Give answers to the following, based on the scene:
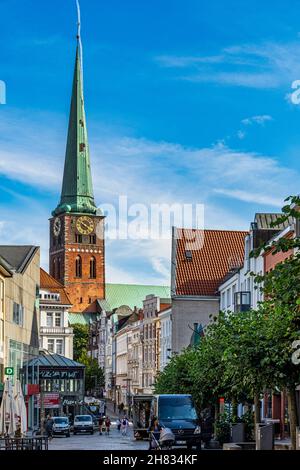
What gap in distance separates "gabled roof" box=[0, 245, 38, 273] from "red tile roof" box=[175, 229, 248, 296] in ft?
45.5

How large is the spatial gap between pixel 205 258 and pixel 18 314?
23.2 metres

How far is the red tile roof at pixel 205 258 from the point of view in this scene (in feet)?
300

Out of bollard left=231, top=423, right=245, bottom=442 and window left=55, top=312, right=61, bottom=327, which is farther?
window left=55, top=312, right=61, bottom=327

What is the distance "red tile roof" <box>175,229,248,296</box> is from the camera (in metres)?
91.4

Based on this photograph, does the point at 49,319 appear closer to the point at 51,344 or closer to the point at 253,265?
the point at 51,344

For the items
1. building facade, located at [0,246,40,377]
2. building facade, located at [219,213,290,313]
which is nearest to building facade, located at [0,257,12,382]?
building facade, located at [0,246,40,377]

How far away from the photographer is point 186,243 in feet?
311

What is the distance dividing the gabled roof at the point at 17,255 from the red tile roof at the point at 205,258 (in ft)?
45.5

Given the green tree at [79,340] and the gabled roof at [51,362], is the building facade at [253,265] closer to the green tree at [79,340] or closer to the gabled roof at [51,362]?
the gabled roof at [51,362]

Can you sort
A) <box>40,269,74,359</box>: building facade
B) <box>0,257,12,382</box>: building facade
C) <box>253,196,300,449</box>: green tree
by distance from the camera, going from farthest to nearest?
<box>40,269,74,359</box>: building facade < <box>0,257,12,382</box>: building facade < <box>253,196,300,449</box>: green tree

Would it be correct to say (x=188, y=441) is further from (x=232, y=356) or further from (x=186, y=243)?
(x=186, y=243)

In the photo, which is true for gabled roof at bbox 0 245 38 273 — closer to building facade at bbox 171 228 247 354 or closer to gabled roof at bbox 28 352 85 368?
gabled roof at bbox 28 352 85 368

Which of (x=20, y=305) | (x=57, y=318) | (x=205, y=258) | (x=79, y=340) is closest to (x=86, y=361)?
(x=79, y=340)
